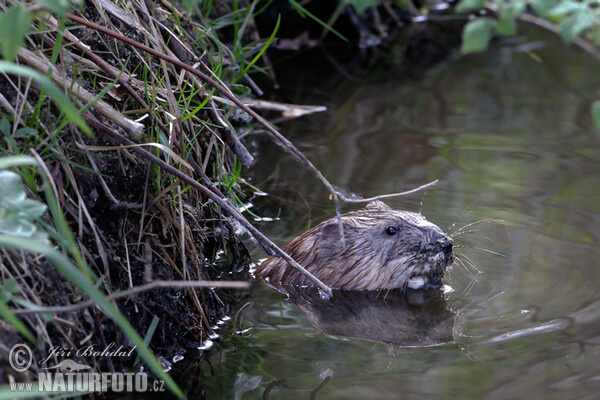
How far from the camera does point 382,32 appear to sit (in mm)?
8203

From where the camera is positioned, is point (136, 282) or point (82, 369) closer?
point (82, 369)

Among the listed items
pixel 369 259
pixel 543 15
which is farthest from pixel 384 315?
pixel 543 15

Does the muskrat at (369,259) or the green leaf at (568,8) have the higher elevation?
the green leaf at (568,8)

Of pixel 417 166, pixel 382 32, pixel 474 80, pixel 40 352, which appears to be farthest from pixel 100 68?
pixel 382 32

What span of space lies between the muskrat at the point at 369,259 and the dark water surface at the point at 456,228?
108 mm

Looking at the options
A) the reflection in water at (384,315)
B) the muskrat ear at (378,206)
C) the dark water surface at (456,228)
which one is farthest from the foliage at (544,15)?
the reflection in water at (384,315)

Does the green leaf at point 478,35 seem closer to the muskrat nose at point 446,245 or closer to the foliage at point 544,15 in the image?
the foliage at point 544,15

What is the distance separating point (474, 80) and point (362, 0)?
6.23 feet

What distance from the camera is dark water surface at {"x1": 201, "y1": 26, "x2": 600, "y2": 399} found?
283 cm

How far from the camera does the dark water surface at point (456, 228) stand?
2.83 metres

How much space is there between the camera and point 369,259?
3832 mm

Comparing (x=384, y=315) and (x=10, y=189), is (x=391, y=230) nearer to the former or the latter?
(x=384, y=315)

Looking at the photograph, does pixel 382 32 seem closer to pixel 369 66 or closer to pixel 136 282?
pixel 369 66

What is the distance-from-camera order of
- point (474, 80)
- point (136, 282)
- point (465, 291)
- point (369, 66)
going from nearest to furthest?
point (136, 282), point (465, 291), point (474, 80), point (369, 66)
